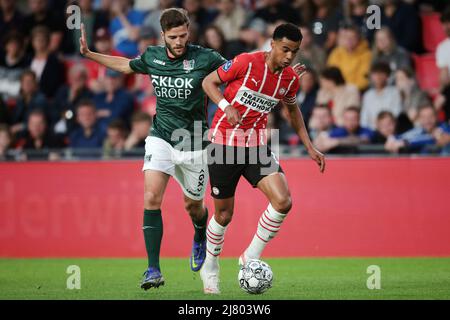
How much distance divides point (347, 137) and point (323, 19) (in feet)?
9.52

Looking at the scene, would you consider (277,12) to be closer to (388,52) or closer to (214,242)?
(388,52)

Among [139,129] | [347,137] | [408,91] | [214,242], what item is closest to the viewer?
[214,242]

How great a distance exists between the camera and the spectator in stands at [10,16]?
1759cm

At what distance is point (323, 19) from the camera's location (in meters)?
15.8

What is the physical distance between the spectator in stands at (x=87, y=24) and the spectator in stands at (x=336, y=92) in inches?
181

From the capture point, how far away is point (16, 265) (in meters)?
12.0

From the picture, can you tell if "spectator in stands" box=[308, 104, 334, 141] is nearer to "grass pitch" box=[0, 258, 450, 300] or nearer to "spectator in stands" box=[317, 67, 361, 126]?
"spectator in stands" box=[317, 67, 361, 126]

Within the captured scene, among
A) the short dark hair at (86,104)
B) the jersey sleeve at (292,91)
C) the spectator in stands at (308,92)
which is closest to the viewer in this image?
the jersey sleeve at (292,91)

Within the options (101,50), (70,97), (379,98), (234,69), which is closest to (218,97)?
(234,69)

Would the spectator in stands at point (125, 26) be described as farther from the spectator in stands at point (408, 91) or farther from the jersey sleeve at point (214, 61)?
the jersey sleeve at point (214, 61)

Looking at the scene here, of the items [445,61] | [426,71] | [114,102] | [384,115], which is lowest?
[384,115]

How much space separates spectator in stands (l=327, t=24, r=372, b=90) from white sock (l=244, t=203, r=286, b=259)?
6512mm

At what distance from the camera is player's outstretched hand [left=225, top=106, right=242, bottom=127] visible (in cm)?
826

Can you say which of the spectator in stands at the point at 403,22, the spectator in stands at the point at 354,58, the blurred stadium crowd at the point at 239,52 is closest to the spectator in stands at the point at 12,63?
the blurred stadium crowd at the point at 239,52
